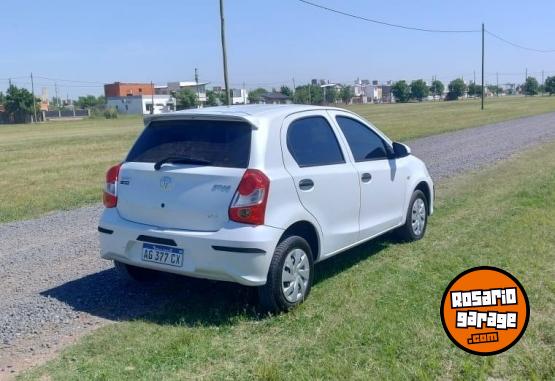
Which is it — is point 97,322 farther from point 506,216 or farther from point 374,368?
point 506,216

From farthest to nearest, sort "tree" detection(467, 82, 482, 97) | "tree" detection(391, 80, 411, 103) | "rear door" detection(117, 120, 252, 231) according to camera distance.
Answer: "tree" detection(467, 82, 482, 97)
"tree" detection(391, 80, 411, 103)
"rear door" detection(117, 120, 252, 231)

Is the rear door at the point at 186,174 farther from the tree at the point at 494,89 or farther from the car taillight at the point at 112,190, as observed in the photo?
the tree at the point at 494,89

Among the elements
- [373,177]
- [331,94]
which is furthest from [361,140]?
→ [331,94]

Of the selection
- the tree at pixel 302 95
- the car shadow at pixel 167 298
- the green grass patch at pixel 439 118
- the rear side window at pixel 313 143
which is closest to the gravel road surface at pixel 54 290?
the car shadow at pixel 167 298

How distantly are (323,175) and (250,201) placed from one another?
0.98 m

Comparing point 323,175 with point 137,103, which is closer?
point 323,175

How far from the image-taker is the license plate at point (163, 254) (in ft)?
15.5

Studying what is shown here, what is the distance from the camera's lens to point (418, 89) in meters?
143

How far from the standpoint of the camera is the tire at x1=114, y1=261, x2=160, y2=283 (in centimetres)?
558

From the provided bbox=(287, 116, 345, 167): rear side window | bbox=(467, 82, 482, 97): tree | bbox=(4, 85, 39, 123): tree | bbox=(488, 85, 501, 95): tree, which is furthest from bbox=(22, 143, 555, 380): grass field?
Answer: bbox=(488, 85, 501, 95): tree

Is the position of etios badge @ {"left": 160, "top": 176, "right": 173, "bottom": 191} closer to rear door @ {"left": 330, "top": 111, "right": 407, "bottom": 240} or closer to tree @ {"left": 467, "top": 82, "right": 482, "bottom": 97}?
rear door @ {"left": 330, "top": 111, "right": 407, "bottom": 240}

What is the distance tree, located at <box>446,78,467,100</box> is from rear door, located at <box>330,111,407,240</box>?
142090mm

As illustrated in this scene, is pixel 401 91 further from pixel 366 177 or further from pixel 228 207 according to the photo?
pixel 228 207

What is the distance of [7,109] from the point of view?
9356 centimetres
